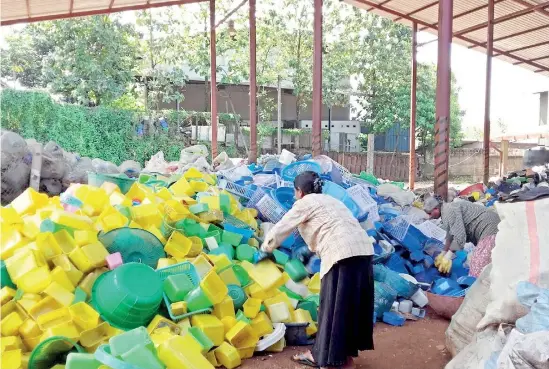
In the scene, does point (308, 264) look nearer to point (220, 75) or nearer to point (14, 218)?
point (14, 218)

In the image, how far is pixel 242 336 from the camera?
3.77 meters

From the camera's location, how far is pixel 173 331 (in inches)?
140

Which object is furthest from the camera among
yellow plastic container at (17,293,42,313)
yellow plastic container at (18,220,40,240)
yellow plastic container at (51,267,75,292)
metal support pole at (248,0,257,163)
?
metal support pole at (248,0,257,163)

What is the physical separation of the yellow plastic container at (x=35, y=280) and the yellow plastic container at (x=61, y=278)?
33mm

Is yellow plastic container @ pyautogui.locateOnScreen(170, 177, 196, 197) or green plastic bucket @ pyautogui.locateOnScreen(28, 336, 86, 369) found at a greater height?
yellow plastic container @ pyautogui.locateOnScreen(170, 177, 196, 197)

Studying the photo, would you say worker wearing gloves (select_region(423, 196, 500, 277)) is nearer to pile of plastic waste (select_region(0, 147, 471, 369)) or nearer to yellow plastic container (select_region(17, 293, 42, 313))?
pile of plastic waste (select_region(0, 147, 471, 369))

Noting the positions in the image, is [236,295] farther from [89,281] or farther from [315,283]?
[89,281]

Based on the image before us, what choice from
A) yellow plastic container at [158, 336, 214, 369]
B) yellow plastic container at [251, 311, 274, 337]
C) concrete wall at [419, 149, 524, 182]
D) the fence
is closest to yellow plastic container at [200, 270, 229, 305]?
yellow plastic container at [251, 311, 274, 337]

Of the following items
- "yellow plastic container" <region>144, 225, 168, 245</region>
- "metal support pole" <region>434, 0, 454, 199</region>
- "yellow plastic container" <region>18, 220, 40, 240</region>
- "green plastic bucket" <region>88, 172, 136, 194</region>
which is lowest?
"yellow plastic container" <region>144, 225, 168, 245</region>

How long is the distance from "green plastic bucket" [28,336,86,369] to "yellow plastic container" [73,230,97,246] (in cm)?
84

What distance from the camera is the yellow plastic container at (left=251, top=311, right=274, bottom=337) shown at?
3.89 m

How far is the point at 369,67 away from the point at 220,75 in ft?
19.9

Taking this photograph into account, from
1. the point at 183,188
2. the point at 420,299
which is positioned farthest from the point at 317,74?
the point at 420,299

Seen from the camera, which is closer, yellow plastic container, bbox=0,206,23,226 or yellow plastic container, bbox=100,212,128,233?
yellow plastic container, bbox=0,206,23,226
